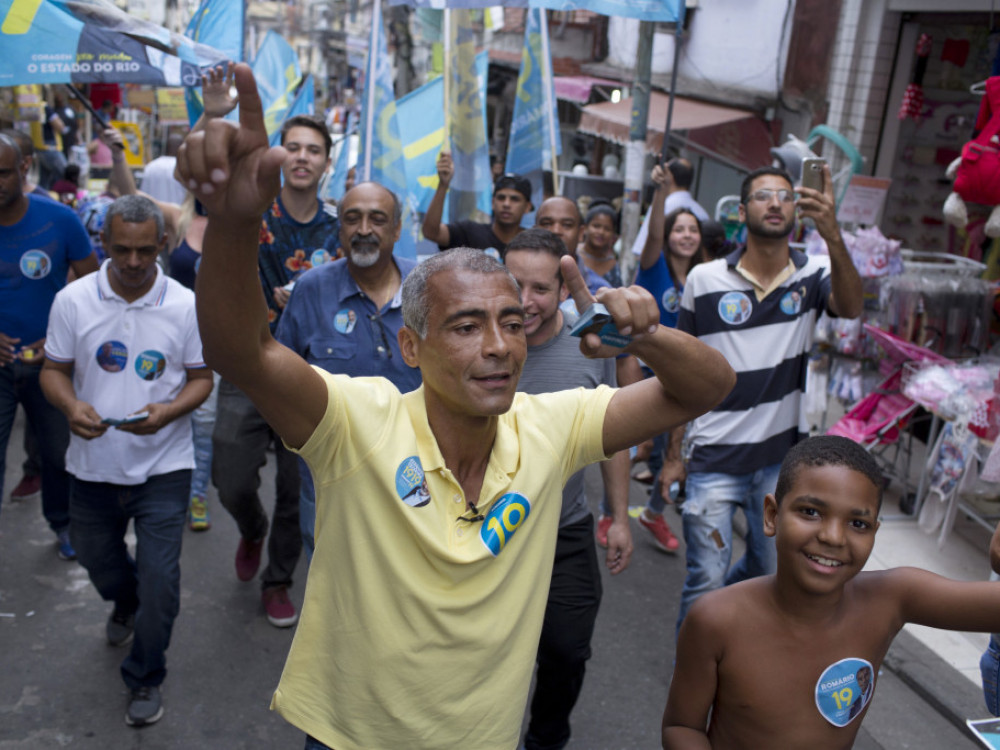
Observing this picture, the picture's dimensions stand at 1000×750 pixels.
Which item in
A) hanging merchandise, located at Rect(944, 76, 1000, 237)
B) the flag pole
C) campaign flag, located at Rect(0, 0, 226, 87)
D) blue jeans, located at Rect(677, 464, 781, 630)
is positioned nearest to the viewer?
blue jeans, located at Rect(677, 464, 781, 630)

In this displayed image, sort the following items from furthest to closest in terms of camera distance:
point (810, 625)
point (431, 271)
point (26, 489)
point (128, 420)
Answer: point (26, 489) < point (128, 420) < point (810, 625) < point (431, 271)

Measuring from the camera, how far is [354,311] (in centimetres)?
382

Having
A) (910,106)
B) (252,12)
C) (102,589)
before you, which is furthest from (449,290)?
(252,12)

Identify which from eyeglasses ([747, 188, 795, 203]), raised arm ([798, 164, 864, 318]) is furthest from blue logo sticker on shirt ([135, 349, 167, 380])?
raised arm ([798, 164, 864, 318])

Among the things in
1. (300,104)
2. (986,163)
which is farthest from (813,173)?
(300,104)

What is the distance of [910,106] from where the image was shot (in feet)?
28.1

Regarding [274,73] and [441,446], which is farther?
[274,73]

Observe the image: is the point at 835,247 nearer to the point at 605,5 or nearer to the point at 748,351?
the point at 748,351

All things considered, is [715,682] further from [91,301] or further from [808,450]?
→ [91,301]

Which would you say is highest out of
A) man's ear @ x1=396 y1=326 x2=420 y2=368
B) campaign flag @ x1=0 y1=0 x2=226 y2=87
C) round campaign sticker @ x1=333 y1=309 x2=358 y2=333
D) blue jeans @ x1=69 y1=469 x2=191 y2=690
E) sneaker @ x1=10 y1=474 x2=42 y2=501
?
campaign flag @ x1=0 y1=0 x2=226 y2=87

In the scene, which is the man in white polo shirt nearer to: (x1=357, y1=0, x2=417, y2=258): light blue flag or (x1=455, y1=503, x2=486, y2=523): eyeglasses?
(x1=455, y1=503, x2=486, y2=523): eyeglasses

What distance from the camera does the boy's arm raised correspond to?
231 cm

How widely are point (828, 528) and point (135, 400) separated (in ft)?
8.64

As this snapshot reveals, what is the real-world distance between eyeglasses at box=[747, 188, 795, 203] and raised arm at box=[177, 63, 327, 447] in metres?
2.63
